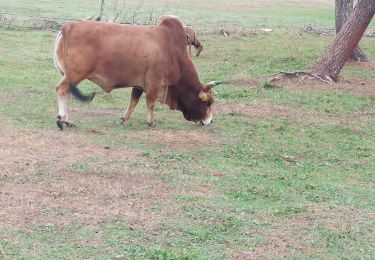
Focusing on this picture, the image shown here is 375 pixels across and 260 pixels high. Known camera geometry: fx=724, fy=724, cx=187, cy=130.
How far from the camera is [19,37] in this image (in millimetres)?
20828

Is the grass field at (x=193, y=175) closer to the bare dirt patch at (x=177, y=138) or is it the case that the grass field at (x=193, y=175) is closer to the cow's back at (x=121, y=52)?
the bare dirt patch at (x=177, y=138)

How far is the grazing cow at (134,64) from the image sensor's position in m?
9.91

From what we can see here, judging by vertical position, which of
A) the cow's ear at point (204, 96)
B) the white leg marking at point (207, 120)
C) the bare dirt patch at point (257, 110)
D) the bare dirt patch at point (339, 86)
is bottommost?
the bare dirt patch at point (339, 86)

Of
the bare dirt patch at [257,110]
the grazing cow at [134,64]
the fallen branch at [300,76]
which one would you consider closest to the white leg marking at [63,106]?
the grazing cow at [134,64]

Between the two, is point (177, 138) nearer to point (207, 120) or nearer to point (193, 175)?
point (207, 120)

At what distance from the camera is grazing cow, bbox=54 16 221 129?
32.5 ft

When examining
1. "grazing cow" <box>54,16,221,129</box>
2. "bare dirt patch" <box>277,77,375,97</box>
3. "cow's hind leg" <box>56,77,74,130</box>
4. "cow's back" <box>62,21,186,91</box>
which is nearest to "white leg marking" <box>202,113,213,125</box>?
"grazing cow" <box>54,16,221,129</box>

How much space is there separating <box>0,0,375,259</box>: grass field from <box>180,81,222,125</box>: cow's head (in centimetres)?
17

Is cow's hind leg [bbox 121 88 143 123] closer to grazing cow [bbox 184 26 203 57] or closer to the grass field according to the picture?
the grass field

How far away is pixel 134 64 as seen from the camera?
1029 cm

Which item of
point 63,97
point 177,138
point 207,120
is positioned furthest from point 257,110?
point 63,97

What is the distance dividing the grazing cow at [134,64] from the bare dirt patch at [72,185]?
1.25 metres

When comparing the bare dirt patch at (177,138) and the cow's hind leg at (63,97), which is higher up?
the cow's hind leg at (63,97)

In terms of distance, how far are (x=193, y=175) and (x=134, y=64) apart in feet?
9.47
